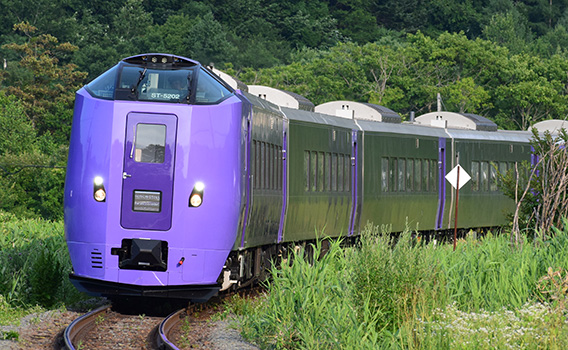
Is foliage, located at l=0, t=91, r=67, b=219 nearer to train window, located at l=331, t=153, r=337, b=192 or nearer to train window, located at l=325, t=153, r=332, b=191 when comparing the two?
train window, located at l=331, t=153, r=337, b=192

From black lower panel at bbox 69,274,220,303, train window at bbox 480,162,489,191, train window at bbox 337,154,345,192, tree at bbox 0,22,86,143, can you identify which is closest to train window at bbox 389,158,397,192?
train window at bbox 337,154,345,192

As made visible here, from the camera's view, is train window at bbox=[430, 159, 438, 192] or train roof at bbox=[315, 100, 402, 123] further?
train window at bbox=[430, 159, 438, 192]

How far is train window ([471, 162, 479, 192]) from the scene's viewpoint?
2788 cm

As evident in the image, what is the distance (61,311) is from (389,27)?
386ft

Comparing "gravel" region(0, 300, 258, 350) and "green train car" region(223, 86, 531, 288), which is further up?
"green train car" region(223, 86, 531, 288)

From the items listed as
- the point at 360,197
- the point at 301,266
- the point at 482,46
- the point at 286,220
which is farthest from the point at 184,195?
the point at 482,46

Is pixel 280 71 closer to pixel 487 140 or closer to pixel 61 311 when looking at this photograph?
pixel 487 140

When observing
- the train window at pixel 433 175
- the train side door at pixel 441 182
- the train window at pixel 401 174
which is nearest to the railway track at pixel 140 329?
the train window at pixel 401 174

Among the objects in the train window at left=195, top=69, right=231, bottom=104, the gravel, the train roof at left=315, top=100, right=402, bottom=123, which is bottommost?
the gravel

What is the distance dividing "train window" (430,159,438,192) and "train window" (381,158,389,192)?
8.43 feet

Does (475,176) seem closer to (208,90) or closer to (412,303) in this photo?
(208,90)

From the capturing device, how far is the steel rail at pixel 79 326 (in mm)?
11722

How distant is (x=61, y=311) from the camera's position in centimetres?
1438

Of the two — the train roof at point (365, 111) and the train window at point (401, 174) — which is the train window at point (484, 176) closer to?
the train roof at point (365, 111)
